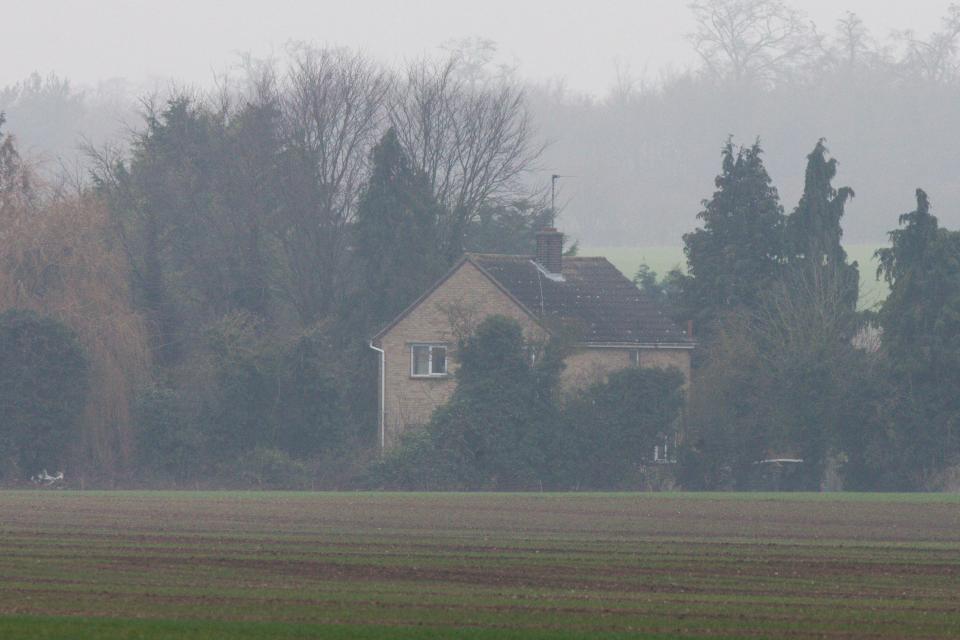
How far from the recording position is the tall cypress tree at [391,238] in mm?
64438

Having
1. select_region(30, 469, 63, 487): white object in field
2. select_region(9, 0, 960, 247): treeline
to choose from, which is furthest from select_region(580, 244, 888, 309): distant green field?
select_region(30, 469, 63, 487): white object in field

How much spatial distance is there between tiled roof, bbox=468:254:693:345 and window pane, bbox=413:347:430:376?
3566 millimetres

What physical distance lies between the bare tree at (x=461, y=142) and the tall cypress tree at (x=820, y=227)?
15427 mm

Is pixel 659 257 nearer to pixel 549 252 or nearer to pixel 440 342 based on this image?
pixel 549 252

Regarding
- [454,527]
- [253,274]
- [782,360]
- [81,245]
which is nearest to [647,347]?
[782,360]

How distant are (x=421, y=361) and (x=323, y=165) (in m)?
14.0

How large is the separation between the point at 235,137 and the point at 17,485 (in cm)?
2424

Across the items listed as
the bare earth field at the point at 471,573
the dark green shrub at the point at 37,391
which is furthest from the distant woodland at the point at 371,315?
the bare earth field at the point at 471,573

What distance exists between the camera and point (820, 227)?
61.2m

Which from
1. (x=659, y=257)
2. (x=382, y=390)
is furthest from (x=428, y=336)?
(x=659, y=257)

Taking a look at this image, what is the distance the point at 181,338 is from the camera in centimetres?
5884

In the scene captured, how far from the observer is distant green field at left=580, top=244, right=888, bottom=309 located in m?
91.5

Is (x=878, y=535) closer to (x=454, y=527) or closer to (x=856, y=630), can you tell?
(x=454, y=527)

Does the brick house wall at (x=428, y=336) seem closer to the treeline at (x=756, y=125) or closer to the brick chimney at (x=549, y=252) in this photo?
the brick chimney at (x=549, y=252)
